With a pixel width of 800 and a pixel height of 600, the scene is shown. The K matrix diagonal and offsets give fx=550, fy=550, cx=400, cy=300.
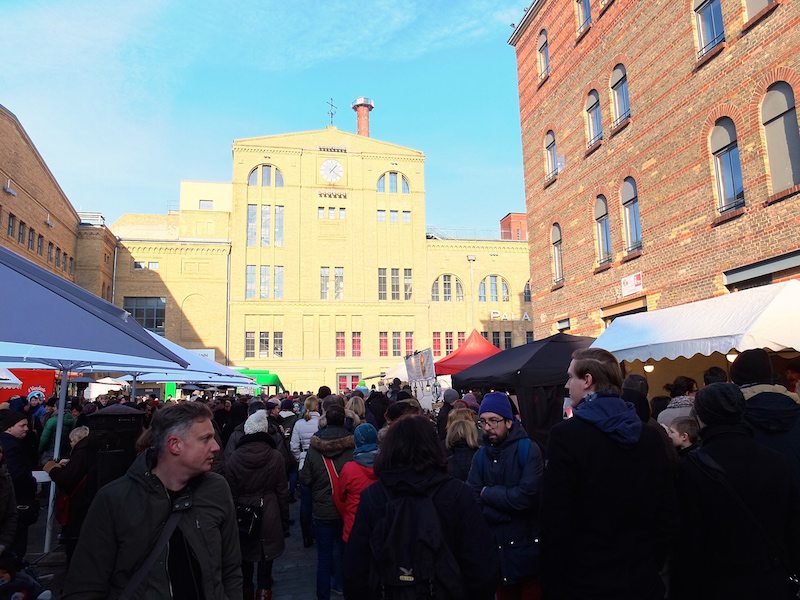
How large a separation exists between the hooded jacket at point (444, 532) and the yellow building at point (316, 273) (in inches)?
1568

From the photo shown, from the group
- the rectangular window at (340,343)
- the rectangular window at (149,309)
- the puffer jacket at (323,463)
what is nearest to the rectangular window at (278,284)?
the rectangular window at (340,343)

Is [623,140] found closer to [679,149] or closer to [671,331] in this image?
[679,149]

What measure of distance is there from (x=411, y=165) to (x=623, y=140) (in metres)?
32.9

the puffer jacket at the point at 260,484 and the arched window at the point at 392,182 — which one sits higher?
the arched window at the point at 392,182

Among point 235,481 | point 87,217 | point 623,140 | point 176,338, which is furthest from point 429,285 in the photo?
point 235,481

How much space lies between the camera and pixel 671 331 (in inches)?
343

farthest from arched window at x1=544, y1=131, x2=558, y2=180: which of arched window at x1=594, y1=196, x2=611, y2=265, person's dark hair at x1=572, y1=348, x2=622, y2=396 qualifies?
person's dark hair at x1=572, y1=348, x2=622, y2=396

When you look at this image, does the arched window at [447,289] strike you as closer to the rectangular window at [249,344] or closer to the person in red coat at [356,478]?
the rectangular window at [249,344]

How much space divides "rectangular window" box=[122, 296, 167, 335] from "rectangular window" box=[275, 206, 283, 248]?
32.2ft

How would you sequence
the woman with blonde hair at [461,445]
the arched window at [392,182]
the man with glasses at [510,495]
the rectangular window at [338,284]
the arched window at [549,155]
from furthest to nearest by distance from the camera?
the arched window at [392,182], the rectangular window at [338,284], the arched window at [549,155], the woman with blonde hair at [461,445], the man with glasses at [510,495]

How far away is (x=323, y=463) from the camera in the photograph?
5.92 m

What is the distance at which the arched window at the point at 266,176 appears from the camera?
43.2 metres

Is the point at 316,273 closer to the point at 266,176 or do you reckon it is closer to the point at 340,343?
the point at 340,343

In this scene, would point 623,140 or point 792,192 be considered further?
point 623,140
